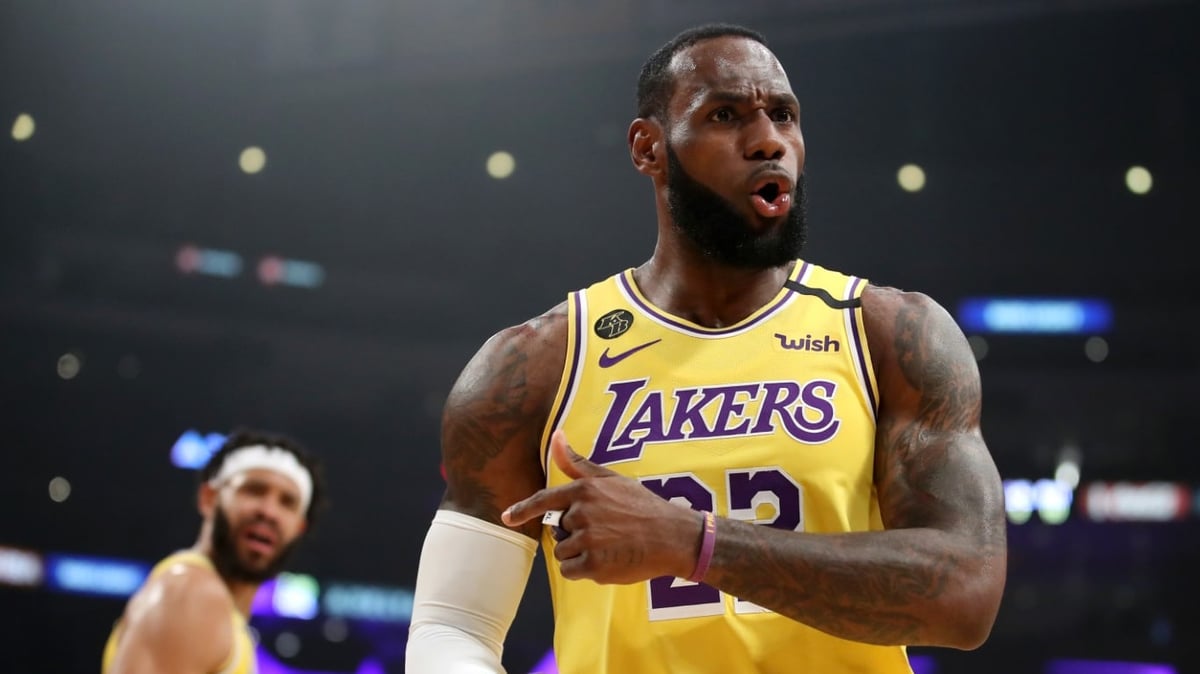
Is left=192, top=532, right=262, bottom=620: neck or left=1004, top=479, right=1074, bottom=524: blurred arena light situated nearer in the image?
left=192, top=532, right=262, bottom=620: neck

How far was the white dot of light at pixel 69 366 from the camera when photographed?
1255 centimetres

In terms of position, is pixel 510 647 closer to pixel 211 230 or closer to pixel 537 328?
pixel 211 230

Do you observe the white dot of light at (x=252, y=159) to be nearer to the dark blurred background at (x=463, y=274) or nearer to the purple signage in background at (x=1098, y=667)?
the dark blurred background at (x=463, y=274)

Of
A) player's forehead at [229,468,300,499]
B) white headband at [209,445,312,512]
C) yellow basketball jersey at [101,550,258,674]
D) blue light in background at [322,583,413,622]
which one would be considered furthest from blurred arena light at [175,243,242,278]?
yellow basketball jersey at [101,550,258,674]

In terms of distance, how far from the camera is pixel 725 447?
2.20 meters

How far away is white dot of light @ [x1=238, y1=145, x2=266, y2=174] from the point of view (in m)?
12.4

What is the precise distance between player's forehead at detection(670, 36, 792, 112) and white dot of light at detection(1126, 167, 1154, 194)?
11.7 meters

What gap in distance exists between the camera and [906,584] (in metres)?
1.93

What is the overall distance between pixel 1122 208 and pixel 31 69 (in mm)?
10663

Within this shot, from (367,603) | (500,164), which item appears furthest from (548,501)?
(367,603)

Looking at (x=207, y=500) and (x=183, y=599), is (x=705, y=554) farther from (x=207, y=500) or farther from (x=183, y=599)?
(x=207, y=500)

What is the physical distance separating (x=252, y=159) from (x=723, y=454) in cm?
1101

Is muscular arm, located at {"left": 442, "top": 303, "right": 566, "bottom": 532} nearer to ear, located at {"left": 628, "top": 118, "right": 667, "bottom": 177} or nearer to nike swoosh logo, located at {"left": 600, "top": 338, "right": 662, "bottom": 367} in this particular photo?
nike swoosh logo, located at {"left": 600, "top": 338, "right": 662, "bottom": 367}

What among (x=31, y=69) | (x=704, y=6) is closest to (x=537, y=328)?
(x=704, y=6)
